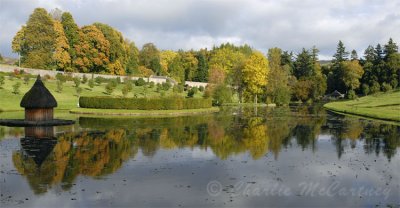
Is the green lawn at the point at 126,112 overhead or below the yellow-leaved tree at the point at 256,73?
below

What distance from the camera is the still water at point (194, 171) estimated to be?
13055 mm

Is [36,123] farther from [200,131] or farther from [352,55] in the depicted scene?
[352,55]

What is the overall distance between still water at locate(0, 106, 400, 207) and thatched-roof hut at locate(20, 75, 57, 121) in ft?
21.1

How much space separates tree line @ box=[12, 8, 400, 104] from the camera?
86188 millimetres

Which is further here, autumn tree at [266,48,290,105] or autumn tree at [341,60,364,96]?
autumn tree at [341,60,364,96]

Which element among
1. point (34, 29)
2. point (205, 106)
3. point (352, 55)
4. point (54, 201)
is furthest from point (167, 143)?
point (352, 55)

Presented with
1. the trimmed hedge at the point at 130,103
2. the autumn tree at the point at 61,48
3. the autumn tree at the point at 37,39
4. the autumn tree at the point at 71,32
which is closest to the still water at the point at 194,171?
the trimmed hedge at the point at 130,103

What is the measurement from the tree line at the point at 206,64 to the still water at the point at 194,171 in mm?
55737

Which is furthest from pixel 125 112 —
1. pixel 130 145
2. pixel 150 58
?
pixel 150 58

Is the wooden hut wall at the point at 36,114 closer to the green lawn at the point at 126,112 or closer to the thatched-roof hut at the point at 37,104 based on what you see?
the thatched-roof hut at the point at 37,104

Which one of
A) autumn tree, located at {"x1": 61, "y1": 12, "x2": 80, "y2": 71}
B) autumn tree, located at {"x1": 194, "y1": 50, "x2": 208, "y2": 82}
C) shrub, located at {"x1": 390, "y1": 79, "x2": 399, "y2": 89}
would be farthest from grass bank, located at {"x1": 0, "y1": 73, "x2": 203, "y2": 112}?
shrub, located at {"x1": 390, "y1": 79, "x2": 399, "y2": 89}

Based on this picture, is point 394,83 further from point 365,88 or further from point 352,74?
point 352,74

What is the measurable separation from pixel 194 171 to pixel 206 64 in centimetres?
12030

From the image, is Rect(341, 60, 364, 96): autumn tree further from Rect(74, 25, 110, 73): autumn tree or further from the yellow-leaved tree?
Rect(74, 25, 110, 73): autumn tree
